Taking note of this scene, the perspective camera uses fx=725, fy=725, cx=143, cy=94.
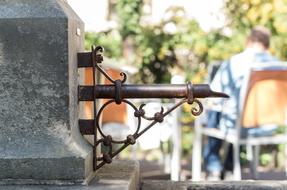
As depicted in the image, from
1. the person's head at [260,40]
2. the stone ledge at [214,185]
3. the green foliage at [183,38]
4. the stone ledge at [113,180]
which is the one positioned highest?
the green foliage at [183,38]

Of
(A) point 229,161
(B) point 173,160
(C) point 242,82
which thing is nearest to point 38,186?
(C) point 242,82

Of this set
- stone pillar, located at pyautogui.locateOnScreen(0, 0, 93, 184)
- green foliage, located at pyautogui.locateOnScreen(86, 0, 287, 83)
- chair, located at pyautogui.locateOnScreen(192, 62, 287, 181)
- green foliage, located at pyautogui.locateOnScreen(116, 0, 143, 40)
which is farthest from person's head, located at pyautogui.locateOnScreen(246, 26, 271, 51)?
stone pillar, located at pyautogui.locateOnScreen(0, 0, 93, 184)

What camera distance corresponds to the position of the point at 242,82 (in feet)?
18.5

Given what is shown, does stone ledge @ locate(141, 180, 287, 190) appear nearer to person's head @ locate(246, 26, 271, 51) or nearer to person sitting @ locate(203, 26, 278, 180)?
person sitting @ locate(203, 26, 278, 180)

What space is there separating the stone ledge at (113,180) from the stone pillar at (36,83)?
0.05 m

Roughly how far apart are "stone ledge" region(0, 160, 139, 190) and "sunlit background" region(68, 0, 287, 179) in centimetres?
604

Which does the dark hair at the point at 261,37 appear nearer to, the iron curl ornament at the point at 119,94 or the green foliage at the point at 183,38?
the green foliage at the point at 183,38

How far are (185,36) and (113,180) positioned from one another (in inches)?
299

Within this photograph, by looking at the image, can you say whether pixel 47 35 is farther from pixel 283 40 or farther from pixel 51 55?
pixel 283 40

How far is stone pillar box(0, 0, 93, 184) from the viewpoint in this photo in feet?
7.80

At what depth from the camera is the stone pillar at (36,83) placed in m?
2.38

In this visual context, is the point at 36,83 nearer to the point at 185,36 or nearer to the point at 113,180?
the point at 113,180

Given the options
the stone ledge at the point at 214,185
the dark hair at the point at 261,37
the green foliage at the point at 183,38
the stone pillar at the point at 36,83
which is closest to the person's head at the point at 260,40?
the dark hair at the point at 261,37

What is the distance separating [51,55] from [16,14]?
0.18 meters
